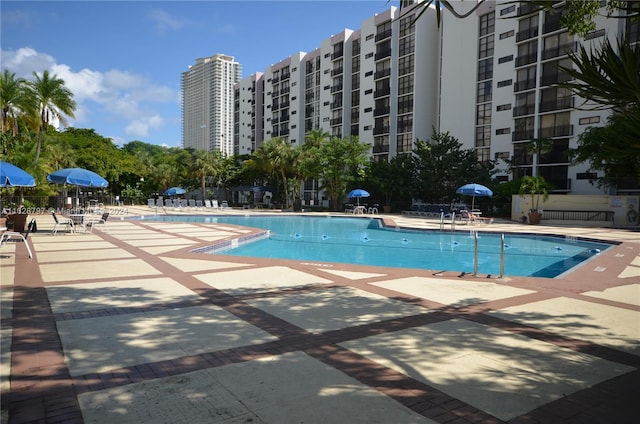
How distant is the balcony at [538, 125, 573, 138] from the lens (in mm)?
36812

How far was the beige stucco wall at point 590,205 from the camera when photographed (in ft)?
85.3

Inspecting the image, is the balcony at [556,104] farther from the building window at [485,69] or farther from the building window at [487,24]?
the building window at [487,24]

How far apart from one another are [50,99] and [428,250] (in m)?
28.2

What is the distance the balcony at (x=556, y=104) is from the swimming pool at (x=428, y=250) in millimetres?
22713

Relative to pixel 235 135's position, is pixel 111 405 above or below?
below

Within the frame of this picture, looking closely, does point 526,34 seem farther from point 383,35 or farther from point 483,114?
point 383,35

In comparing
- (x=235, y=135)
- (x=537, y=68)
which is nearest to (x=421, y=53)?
(x=537, y=68)

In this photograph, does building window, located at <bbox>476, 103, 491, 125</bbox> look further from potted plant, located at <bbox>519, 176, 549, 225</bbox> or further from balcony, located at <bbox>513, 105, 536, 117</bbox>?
potted plant, located at <bbox>519, 176, 549, 225</bbox>

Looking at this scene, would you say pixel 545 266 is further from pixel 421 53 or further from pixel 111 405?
pixel 421 53

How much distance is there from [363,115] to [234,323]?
52591 mm

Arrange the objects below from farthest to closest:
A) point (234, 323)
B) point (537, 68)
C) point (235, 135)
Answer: point (235, 135) < point (537, 68) < point (234, 323)

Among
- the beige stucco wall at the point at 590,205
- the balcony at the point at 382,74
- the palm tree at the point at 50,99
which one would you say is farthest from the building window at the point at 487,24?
the palm tree at the point at 50,99

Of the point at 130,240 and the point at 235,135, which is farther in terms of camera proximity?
the point at 235,135

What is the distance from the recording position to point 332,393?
3496 mm
